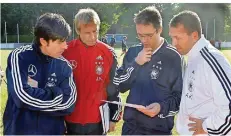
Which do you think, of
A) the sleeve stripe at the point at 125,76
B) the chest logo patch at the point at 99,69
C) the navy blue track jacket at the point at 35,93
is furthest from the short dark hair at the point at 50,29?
the sleeve stripe at the point at 125,76

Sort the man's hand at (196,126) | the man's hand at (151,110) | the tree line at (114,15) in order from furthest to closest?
1. the tree line at (114,15)
2. the man's hand at (151,110)
3. the man's hand at (196,126)

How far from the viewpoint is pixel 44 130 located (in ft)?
10.8

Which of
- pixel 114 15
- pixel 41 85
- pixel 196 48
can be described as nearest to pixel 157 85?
pixel 196 48

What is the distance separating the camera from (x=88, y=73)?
12.5 feet

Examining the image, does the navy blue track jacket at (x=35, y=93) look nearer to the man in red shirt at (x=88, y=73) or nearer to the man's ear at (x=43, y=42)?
the man's ear at (x=43, y=42)

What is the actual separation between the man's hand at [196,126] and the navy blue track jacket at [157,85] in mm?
472

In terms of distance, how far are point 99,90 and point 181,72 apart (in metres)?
0.89

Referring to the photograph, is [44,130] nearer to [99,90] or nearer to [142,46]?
[99,90]

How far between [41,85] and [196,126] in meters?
1.45

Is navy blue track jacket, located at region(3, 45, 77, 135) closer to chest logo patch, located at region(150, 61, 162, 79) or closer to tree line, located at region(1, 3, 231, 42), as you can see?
chest logo patch, located at region(150, 61, 162, 79)

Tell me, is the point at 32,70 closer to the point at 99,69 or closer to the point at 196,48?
the point at 99,69

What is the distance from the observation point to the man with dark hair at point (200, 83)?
2.88 metres

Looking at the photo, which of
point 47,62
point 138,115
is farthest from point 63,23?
point 138,115

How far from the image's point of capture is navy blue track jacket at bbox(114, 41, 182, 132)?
3650 millimetres
